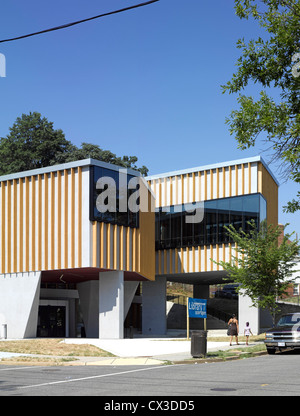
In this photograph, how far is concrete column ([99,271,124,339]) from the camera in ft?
120

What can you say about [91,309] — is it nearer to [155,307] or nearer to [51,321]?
[51,321]

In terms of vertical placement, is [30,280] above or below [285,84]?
below

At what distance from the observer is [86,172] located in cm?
3550

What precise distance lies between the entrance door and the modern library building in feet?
0.25

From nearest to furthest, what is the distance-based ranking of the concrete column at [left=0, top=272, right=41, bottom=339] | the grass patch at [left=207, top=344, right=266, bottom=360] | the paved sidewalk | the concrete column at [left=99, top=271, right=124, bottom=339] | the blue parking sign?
the paved sidewalk < the grass patch at [left=207, top=344, right=266, bottom=360] < the blue parking sign < the concrete column at [left=99, top=271, right=124, bottom=339] < the concrete column at [left=0, top=272, right=41, bottom=339]

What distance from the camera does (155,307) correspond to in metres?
49.6

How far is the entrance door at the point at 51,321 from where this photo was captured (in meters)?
44.2

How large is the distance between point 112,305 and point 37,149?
40.2 metres

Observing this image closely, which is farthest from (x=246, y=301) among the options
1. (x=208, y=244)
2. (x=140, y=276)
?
(x=140, y=276)

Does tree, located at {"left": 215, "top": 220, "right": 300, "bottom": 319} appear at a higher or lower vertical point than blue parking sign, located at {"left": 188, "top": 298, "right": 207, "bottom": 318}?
higher

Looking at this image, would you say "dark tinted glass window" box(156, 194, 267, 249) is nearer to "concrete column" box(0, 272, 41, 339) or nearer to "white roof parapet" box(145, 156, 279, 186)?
"white roof parapet" box(145, 156, 279, 186)

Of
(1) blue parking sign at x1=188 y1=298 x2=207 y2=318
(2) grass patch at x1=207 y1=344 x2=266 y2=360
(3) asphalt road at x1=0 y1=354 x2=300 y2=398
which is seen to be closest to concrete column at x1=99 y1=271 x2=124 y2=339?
(1) blue parking sign at x1=188 y1=298 x2=207 y2=318
